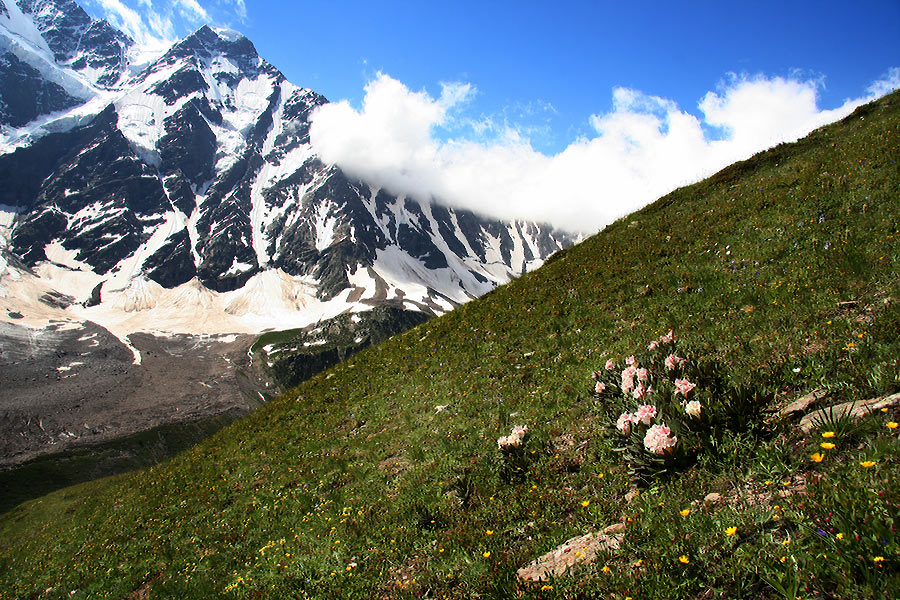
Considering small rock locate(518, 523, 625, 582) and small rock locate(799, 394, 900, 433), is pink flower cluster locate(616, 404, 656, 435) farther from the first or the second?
small rock locate(799, 394, 900, 433)

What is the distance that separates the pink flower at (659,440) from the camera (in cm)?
612

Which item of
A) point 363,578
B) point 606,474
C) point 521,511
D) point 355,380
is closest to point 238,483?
point 355,380

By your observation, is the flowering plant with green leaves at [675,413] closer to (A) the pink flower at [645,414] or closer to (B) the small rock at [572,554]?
(A) the pink flower at [645,414]

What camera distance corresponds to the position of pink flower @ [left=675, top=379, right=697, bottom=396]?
681 centimetres

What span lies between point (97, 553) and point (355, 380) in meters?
10.3

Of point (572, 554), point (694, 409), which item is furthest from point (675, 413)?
point (572, 554)

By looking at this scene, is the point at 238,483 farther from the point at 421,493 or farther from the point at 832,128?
the point at 832,128

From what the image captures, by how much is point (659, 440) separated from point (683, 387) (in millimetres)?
1151

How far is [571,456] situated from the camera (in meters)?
8.58

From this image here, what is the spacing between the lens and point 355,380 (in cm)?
2038

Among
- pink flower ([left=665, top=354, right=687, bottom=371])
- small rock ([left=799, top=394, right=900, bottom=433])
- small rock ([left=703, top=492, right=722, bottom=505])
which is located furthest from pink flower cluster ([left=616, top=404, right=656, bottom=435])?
small rock ([left=799, top=394, right=900, bottom=433])

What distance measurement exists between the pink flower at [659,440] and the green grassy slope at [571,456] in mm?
437

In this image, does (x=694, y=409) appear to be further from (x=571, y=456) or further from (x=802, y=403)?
(x=571, y=456)

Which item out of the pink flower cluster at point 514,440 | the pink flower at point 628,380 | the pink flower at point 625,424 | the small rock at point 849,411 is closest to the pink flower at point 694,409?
the pink flower at point 625,424
